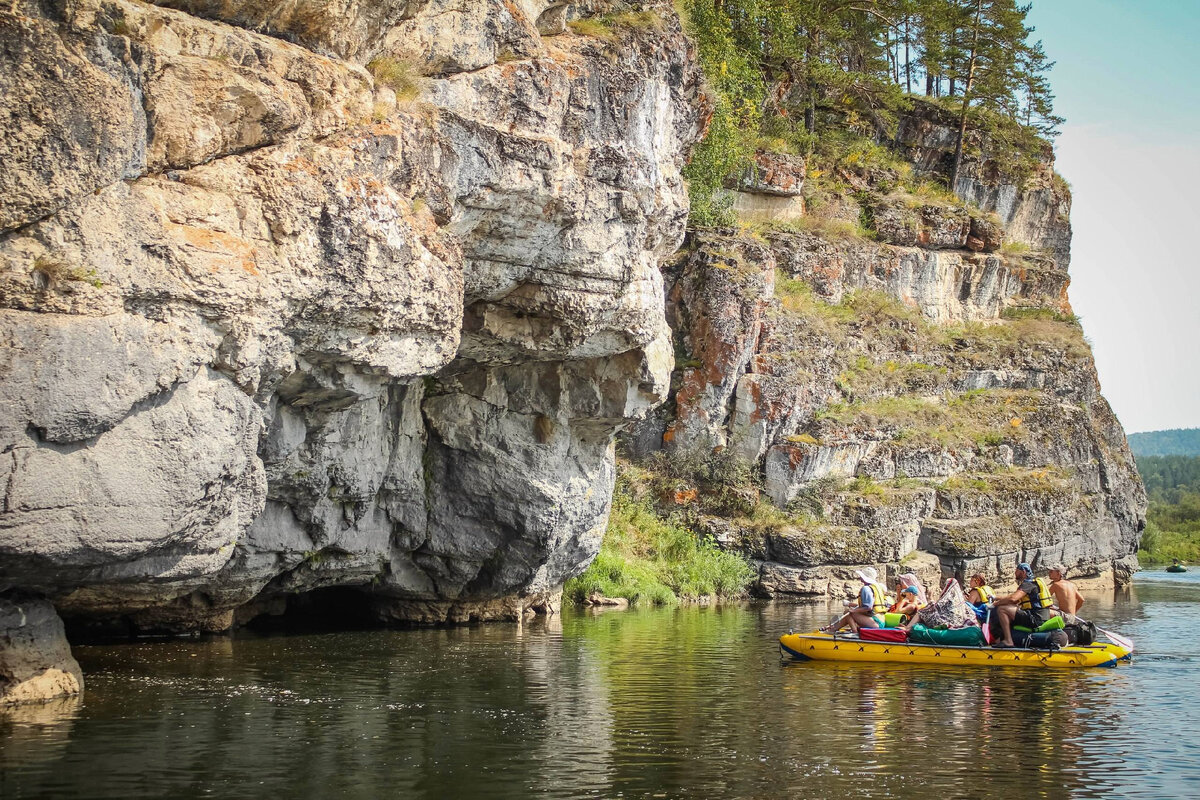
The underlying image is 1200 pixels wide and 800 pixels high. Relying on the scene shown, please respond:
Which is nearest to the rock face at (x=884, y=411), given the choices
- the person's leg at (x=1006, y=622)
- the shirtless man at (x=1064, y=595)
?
the shirtless man at (x=1064, y=595)

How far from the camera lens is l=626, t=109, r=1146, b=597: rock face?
119 ft

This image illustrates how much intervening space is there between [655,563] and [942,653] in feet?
43.3

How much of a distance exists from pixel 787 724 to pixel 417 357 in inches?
302

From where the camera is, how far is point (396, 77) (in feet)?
57.2

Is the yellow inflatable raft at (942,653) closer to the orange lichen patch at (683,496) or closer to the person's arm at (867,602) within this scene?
the person's arm at (867,602)

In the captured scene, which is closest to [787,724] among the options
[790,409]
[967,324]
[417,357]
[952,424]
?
[417,357]

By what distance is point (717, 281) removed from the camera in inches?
1471

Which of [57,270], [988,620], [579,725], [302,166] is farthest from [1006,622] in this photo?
[57,270]

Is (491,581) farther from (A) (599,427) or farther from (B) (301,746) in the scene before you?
(B) (301,746)

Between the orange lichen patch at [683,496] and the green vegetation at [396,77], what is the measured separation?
2057 centimetres

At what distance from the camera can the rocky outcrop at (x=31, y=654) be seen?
14578 mm

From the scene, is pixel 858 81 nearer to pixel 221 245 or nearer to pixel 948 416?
pixel 948 416

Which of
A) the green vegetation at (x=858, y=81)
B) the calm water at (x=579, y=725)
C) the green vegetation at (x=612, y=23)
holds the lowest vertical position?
the calm water at (x=579, y=725)

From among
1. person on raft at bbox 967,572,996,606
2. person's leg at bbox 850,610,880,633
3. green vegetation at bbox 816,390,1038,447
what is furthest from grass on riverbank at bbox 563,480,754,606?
person on raft at bbox 967,572,996,606
